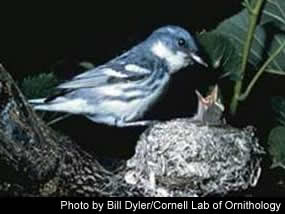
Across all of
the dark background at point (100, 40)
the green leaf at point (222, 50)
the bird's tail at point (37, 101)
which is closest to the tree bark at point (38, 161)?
the bird's tail at point (37, 101)

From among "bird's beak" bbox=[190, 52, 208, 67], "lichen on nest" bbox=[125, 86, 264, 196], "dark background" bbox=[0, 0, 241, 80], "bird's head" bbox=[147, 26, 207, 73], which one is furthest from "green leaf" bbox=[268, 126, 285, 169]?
"dark background" bbox=[0, 0, 241, 80]

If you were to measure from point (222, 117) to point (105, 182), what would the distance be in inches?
28.5

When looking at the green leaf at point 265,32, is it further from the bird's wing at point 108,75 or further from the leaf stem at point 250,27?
the bird's wing at point 108,75

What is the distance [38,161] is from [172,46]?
4.43ft

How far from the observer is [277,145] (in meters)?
3.83

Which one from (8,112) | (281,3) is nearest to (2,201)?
(8,112)

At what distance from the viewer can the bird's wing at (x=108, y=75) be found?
13.3 feet

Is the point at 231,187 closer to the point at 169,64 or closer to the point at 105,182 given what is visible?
the point at 105,182

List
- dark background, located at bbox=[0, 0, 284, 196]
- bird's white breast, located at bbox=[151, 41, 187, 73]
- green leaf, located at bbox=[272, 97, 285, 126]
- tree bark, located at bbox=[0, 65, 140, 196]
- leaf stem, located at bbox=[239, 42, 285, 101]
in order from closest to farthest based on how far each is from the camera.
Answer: tree bark, located at bbox=[0, 65, 140, 196] → leaf stem, located at bbox=[239, 42, 285, 101] → green leaf, located at bbox=[272, 97, 285, 126] → dark background, located at bbox=[0, 0, 284, 196] → bird's white breast, located at bbox=[151, 41, 187, 73]

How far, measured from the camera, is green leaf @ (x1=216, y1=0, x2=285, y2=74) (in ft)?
12.6

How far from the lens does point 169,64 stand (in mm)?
4328

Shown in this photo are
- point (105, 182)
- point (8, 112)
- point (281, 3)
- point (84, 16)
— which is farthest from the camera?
point (84, 16)

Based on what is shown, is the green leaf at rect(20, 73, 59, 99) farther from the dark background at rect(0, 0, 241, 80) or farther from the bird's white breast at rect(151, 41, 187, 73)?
the bird's white breast at rect(151, 41, 187, 73)

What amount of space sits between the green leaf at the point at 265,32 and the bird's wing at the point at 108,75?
1.55 ft
